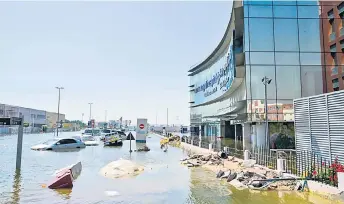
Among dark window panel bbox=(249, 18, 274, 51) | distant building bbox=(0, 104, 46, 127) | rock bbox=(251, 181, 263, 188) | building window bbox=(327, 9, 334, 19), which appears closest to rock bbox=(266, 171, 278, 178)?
rock bbox=(251, 181, 263, 188)

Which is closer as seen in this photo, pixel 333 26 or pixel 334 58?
pixel 334 58

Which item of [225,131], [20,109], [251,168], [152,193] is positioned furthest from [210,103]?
[20,109]

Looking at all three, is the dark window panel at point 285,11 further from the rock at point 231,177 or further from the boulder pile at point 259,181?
the rock at point 231,177

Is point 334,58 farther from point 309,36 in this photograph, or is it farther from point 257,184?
point 257,184

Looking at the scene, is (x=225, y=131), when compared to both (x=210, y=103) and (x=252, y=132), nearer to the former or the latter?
(x=210, y=103)

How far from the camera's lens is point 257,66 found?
1180 inches

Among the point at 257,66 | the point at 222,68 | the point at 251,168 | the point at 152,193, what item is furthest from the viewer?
the point at 222,68

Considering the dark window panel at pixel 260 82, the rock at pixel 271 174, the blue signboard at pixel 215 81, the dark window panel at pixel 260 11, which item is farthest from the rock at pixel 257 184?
the blue signboard at pixel 215 81

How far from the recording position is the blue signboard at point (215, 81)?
4172cm

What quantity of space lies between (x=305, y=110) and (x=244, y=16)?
17377 mm

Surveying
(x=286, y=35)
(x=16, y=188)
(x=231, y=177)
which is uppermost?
(x=286, y=35)

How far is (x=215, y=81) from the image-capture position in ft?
182

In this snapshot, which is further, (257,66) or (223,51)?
(223,51)

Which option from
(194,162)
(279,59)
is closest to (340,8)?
(279,59)
